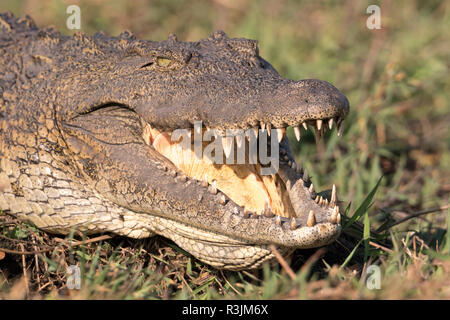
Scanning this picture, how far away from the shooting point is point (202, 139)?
9.68 ft

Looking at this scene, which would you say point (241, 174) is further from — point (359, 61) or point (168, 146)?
point (359, 61)

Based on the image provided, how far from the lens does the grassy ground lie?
261 centimetres

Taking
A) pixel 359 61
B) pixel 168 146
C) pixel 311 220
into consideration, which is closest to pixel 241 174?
pixel 168 146

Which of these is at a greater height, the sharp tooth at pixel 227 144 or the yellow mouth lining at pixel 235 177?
the sharp tooth at pixel 227 144

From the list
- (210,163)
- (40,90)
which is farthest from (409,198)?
(40,90)

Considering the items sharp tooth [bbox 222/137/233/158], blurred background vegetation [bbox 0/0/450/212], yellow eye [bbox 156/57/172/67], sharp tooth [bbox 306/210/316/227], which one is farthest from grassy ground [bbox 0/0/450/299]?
yellow eye [bbox 156/57/172/67]

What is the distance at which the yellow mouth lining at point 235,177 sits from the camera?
2891mm

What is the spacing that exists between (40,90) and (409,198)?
2.64m

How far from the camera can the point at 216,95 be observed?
104 inches

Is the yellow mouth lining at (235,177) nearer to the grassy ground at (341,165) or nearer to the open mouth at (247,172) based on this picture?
the open mouth at (247,172)

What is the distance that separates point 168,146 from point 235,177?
37 cm
